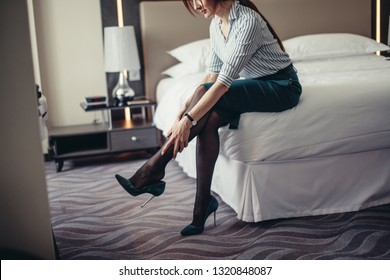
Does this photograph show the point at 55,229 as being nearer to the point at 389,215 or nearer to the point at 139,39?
the point at 389,215

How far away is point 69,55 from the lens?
222 cm

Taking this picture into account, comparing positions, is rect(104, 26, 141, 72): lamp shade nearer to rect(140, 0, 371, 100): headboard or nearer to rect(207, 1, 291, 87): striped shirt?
rect(140, 0, 371, 100): headboard

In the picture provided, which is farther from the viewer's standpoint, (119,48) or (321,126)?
(119,48)

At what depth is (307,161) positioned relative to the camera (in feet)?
5.26

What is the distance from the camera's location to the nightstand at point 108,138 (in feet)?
7.84

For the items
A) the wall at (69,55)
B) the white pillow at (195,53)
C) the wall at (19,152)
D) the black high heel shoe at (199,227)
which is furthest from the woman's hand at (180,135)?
the white pillow at (195,53)

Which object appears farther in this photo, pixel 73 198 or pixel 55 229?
pixel 73 198

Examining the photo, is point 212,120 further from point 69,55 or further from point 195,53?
point 195,53

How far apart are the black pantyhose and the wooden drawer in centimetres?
97

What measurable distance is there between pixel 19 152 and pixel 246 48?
2.35 feet

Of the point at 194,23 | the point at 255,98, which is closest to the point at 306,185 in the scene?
the point at 255,98

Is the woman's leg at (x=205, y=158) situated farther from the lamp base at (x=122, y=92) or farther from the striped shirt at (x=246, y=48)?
the lamp base at (x=122, y=92)

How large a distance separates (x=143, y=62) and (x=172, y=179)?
852 mm

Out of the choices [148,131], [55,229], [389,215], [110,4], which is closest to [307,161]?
[389,215]
